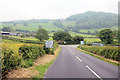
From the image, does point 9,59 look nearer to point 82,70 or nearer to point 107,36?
point 82,70

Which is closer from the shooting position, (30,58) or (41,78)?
(41,78)

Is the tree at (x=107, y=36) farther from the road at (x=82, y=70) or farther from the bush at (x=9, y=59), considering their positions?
the bush at (x=9, y=59)

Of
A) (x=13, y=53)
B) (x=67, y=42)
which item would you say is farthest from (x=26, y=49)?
(x=67, y=42)

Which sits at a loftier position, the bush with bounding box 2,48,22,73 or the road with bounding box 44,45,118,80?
the bush with bounding box 2,48,22,73

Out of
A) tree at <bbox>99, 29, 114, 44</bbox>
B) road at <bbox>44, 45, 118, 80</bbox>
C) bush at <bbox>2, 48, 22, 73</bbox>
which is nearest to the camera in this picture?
bush at <bbox>2, 48, 22, 73</bbox>

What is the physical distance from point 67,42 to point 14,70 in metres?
81.0

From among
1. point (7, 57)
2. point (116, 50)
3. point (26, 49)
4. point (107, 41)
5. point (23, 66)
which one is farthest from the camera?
point (107, 41)

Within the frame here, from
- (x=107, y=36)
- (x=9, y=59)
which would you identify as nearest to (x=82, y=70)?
(x=9, y=59)

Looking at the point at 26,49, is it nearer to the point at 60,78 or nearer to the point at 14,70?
the point at 14,70

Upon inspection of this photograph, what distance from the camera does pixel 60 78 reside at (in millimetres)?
7219

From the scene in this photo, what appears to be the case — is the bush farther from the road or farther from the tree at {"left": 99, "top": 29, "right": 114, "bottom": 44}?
the tree at {"left": 99, "top": 29, "right": 114, "bottom": 44}

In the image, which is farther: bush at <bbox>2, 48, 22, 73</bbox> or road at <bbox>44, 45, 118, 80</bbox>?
road at <bbox>44, 45, 118, 80</bbox>

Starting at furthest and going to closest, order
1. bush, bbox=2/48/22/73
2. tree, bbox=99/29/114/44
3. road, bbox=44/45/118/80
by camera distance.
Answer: tree, bbox=99/29/114/44
road, bbox=44/45/118/80
bush, bbox=2/48/22/73

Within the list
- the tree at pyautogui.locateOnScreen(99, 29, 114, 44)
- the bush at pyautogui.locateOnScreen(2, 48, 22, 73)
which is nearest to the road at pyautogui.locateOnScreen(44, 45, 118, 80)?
the bush at pyautogui.locateOnScreen(2, 48, 22, 73)
